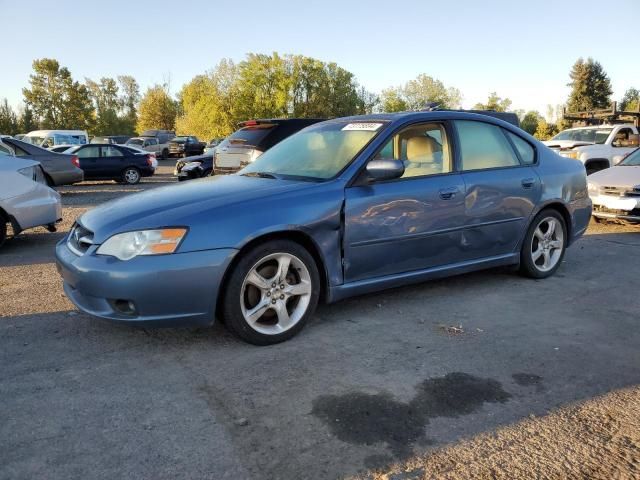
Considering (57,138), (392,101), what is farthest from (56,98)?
(392,101)

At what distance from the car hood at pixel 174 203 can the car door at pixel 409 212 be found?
0.49m

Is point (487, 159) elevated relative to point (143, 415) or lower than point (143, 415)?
elevated

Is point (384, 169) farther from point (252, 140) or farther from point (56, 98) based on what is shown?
point (56, 98)

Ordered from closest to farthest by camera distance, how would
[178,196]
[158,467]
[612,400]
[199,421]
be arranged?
[158,467]
[199,421]
[612,400]
[178,196]

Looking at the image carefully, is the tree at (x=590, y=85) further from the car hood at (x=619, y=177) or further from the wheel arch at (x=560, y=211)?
the wheel arch at (x=560, y=211)

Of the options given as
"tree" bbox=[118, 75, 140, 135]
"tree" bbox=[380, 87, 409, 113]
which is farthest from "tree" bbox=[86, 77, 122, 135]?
"tree" bbox=[380, 87, 409, 113]

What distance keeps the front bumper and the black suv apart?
704 centimetres

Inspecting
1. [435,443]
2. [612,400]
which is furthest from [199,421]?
[612,400]

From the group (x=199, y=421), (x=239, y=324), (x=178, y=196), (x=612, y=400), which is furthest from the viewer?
(x=178, y=196)

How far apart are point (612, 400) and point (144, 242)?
9.22 feet

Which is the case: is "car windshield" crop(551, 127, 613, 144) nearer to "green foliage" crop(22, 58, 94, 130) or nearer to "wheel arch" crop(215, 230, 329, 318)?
"wheel arch" crop(215, 230, 329, 318)

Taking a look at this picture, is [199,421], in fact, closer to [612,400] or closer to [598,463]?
[598,463]

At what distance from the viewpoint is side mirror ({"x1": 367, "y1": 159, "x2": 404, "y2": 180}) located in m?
3.98

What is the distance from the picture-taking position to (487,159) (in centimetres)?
484
